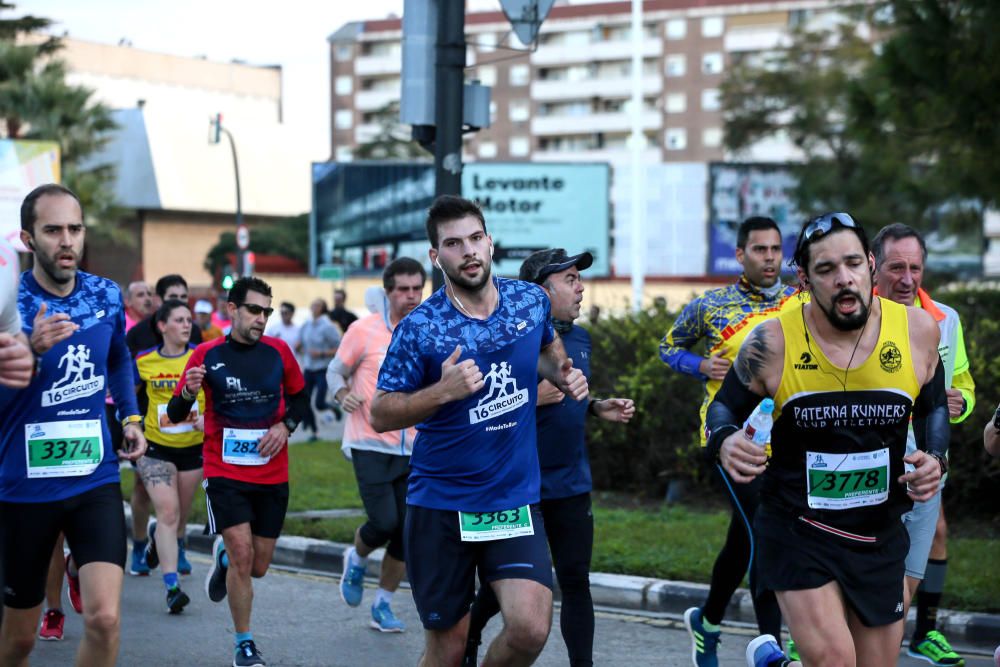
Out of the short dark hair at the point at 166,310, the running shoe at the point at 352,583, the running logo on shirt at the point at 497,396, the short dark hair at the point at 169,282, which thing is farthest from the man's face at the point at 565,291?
the short dark hair at the point at 169,282

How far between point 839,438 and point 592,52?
9404 centimetres

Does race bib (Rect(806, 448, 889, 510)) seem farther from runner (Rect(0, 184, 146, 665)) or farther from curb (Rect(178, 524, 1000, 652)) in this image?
curb (Rect(178, 524, 1000, 652))

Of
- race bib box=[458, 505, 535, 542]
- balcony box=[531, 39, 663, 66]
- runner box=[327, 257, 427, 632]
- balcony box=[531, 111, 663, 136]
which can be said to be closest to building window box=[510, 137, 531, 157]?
balcony box=[531, 111, 663, 136]

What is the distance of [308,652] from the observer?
7594 mm

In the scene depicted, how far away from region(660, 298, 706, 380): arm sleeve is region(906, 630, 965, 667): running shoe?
1736 millimetres

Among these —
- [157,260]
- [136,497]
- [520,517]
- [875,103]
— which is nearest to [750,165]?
[157,260]

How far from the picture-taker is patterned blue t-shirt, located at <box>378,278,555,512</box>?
205 inches

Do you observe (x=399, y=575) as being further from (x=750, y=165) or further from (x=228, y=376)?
(x=750, y=165)

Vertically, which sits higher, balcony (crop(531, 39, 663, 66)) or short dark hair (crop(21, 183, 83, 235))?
balcony (crop(531, 39, 663, 66))

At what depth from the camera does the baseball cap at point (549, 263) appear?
6.42 metres

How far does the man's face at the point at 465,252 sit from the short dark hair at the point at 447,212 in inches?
0.7

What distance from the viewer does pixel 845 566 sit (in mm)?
4680

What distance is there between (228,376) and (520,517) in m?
2.92

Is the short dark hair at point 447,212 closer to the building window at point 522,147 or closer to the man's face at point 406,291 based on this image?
the man's face at point 406,291
